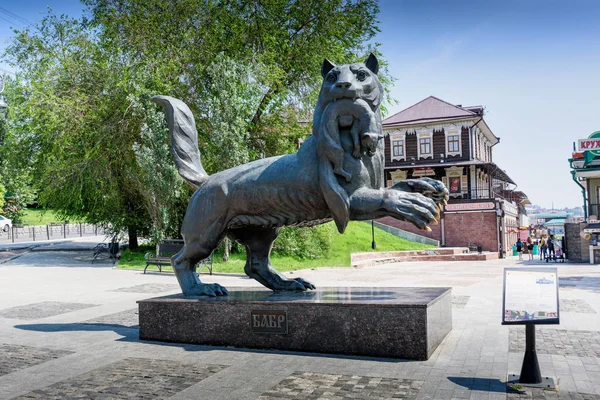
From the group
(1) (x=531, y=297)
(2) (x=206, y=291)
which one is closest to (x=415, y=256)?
(2) (x=206, y=291)

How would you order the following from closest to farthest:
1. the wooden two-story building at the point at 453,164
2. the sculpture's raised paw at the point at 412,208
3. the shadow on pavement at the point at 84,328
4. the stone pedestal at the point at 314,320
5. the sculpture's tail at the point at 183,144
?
1. the stone pedestal at the point at 314,320
2. the sculpture's raised paw at the point at 412,208
3. the sculpture's tail at the point at 183,144
4. the shadow on pavement at the point at 84,328
5. the wooden two-story building at the point at 453,164

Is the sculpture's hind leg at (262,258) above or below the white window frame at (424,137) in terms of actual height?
below

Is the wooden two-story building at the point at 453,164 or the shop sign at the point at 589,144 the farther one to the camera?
the wooden two-story building at the point at 453,164

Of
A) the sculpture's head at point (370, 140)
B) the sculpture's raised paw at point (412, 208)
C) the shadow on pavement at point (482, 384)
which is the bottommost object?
the shadow on pavement at point (482, 384)

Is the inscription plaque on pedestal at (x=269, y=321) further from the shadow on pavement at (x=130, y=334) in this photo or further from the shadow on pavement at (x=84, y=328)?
the shadow on pavement at (x=84, y=328)

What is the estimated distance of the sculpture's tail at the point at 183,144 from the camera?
7.09 m

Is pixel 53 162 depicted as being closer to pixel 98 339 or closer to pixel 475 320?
pixel 98 339

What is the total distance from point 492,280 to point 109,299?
10355 millimetres

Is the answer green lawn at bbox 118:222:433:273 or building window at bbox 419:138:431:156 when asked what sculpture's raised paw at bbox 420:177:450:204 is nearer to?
green lawn at bbox 118:222:433:273

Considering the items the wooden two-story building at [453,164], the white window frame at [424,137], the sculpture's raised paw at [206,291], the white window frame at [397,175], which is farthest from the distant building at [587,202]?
the sculpture's raised paw at [206,291]

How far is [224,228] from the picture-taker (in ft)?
22.4

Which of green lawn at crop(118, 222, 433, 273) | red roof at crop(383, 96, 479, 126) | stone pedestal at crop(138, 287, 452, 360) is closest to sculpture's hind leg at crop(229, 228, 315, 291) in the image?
stone pedestal at crop(138, 287, 452, 360)

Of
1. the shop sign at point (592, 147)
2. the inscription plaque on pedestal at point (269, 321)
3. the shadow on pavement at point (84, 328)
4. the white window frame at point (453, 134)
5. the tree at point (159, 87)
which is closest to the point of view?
the inscription plaque on pedestal at point (269, 321)

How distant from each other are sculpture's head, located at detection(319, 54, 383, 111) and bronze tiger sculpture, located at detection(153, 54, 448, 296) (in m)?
0.01
